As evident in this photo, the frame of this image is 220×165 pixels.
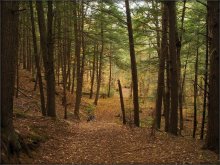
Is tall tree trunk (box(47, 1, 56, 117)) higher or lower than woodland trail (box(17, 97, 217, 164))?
higher

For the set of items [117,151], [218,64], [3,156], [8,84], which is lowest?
[117,151]

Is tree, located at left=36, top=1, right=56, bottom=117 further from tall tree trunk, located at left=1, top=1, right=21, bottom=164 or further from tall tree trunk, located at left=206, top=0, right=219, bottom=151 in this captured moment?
tall tree trunk, located at left=206, top=0, right=219, bottom=151

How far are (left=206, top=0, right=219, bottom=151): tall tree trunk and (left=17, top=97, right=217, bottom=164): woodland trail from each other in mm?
523

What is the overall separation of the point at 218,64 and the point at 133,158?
340 centimetres

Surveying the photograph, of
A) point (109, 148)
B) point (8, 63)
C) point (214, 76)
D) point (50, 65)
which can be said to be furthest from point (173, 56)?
point (8, 63)

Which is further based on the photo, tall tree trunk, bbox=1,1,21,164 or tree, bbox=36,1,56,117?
tree, bbox=36,1,56,117

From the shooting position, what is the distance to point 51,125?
1334 centimetres

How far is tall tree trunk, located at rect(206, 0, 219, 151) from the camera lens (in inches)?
345

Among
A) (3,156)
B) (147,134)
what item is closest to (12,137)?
(3,156)

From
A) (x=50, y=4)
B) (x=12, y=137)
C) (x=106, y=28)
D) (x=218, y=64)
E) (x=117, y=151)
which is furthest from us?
(x=106, y=28)

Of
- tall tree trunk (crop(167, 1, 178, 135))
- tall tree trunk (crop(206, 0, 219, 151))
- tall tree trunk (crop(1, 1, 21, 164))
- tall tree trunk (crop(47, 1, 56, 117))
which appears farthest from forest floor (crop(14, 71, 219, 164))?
tall tree trunk (crop(167, 1, 178, 135))

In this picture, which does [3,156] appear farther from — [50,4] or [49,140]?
[50,4]

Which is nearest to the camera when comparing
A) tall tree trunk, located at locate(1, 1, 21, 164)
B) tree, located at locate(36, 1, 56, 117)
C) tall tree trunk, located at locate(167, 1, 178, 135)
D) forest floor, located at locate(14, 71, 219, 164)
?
tall tree trunk, located at locate(1, 1, 21, 164)

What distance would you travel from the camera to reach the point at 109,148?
10664 millimetres
